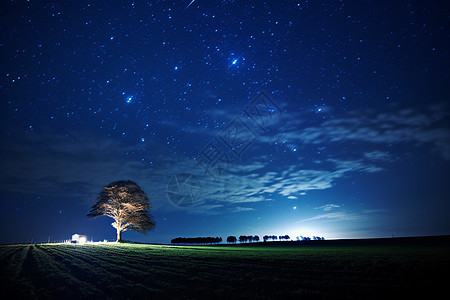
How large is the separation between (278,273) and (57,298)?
314 inches

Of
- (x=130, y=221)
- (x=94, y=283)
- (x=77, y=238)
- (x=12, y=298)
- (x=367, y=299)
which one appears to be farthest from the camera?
(x=77, y=238)

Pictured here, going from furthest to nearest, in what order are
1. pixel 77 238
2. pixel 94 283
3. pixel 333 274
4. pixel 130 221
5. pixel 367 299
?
pixel 77 238 < pixel 130 221 < pixel 333 274 < pixel 94 283 < pixel 367 299

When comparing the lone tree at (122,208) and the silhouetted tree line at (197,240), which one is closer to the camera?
the lone tree at (122,208)

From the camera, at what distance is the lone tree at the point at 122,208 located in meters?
41.8

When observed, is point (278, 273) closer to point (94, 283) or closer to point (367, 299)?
point (367, 299)

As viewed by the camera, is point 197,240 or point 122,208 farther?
point 197,240

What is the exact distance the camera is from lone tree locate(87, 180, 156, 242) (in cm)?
4181

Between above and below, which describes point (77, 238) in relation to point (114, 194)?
below

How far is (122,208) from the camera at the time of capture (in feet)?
139

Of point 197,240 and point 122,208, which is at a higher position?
point 122,208

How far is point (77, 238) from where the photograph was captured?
50.9 meters

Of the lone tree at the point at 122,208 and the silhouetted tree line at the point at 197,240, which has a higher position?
the lone tree at the point at 122,208

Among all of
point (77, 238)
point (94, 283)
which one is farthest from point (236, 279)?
point (77, 238)

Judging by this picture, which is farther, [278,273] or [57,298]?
[278,273]
